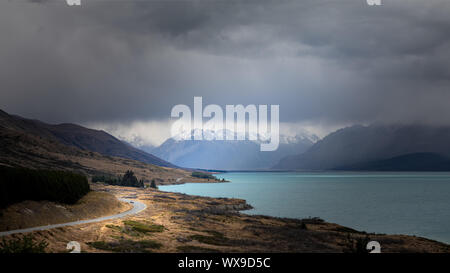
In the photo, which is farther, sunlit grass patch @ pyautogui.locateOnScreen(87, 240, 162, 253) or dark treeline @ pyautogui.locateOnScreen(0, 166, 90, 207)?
dark treeline @ pyautogui.locateOnScreen(0, 166, 90, 207)

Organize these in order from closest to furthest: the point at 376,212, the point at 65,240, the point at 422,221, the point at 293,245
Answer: the point at 65,240 < the point at 293,245 < the point at 422,221 < the point at 376,212

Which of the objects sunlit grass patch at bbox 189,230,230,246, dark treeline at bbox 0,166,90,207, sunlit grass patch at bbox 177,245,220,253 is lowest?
sunlit grass patch at bbox 189,230,230,246

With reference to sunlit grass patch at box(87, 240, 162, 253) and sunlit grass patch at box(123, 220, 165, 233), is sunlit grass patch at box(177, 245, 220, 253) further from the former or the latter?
sunlit grass patch at box(123, 220, 165, 233)

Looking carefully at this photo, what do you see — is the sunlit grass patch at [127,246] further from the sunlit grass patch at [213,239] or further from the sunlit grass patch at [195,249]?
the sunlit grass patch at [213,239]

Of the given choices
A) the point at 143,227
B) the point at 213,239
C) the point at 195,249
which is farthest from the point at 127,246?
the point at 213,239

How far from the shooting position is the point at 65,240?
1410 inches

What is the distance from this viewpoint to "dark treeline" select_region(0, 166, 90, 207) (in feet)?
155

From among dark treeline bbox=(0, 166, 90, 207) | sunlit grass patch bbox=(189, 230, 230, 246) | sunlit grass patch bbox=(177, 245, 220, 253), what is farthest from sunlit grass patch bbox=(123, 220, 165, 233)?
dark treeline bbox=(0, 166, 90, 207)

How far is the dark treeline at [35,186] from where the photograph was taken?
47219mm

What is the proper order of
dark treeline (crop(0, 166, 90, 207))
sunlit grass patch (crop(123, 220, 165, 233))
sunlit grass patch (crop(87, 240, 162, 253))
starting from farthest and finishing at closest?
dark treeline (crop(0, 166, 90, 207)) < sunlit grass patch (crop(123, 220, 165, 233)) < sunlit grass patch (crop(87, 240, 162, 253))

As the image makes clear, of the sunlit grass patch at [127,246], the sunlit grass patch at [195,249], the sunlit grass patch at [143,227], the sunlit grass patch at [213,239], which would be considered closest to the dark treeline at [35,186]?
the sunlit grass patch at [143,227]
